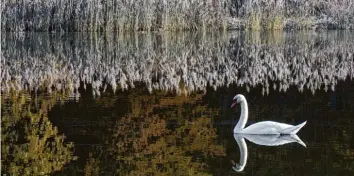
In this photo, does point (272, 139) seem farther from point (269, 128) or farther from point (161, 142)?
point (161, 142)

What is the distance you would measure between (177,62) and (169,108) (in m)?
5.90

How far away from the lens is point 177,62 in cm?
1614

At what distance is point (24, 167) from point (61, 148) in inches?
29.3

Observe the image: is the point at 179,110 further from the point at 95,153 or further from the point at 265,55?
the point at 265,55

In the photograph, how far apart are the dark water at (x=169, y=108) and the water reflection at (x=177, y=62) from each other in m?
0.03

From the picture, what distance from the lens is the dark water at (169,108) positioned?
7.45 meters

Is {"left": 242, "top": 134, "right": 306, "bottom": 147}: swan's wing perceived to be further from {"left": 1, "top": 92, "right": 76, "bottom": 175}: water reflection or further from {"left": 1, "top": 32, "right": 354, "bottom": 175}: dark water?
{"left": 1, "top": 92, "right": 76, "bottom": 175}: water reflection

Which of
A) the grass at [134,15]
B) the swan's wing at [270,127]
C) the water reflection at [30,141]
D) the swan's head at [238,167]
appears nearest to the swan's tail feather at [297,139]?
the swan's wing at [270,127]

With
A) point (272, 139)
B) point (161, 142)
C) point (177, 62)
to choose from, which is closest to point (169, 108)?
point (161, 142)

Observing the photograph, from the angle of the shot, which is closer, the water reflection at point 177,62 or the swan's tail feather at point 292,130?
the swan's tail feather at point 292,130

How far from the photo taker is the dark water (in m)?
7.45

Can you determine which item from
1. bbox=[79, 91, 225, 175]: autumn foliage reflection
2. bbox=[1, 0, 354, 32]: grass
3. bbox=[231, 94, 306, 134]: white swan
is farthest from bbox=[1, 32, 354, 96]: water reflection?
bbox=[231, 94, 306, 134]: white swan

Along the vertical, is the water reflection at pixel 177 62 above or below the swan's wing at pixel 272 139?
above

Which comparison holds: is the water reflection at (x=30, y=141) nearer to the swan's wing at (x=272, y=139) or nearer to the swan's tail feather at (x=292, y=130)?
the swan's wing at (x=272, y=139)
